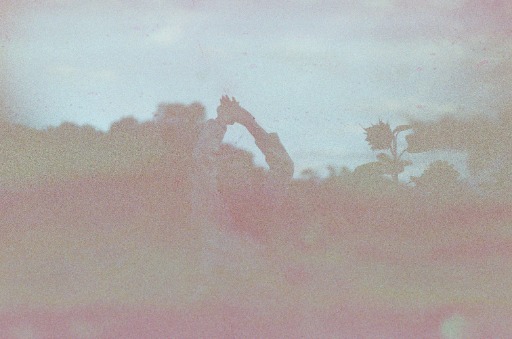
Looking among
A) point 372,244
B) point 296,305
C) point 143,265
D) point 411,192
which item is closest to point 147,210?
point 143,265

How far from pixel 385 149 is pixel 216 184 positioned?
767 millimetres

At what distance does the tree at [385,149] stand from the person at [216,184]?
0.38 m

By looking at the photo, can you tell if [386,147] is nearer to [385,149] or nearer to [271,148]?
[385,149]

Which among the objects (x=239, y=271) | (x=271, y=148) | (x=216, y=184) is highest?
(x=271, y=148)

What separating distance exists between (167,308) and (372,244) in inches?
37.2

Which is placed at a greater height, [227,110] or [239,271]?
[227,110]

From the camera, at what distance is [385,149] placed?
8.22ft

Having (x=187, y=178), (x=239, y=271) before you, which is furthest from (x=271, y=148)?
(x=239, y=271)

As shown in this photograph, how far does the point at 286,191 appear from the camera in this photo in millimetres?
2516

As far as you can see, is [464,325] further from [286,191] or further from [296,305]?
[286,191]

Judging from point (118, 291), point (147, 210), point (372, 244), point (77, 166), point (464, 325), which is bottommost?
point (464, 325)

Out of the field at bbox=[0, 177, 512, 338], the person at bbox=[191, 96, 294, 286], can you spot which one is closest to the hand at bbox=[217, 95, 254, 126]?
the person at bbox=[191, 96, 294, 286]

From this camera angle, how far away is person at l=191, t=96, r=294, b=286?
98.1 inches

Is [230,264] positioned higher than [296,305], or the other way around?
[230,264]
